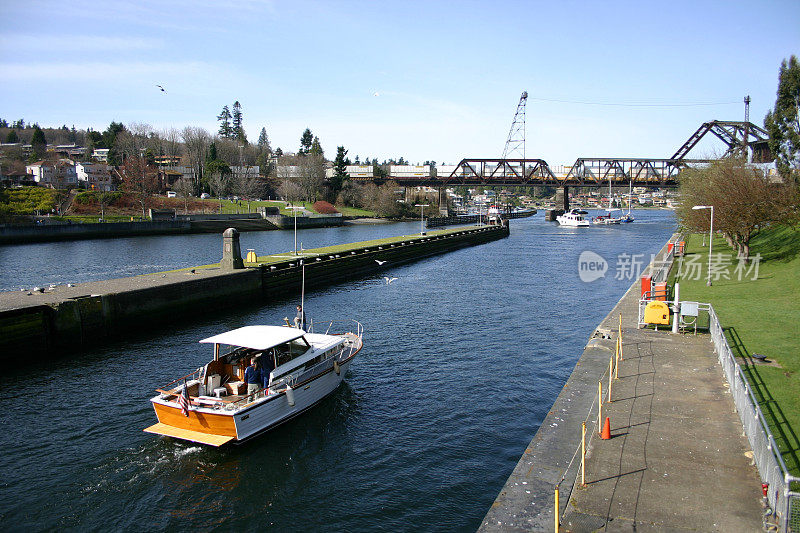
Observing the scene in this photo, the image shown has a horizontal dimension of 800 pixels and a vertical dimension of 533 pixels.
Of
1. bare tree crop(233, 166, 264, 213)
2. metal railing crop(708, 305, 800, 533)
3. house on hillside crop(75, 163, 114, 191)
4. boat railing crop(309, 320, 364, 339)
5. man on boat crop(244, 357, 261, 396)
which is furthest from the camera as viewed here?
bare tree crop(233, 166, 264, 213)

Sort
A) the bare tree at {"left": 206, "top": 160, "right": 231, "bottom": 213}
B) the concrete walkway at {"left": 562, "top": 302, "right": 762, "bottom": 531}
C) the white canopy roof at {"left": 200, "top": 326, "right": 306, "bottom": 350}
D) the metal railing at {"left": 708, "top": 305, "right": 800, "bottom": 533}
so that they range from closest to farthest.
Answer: the metal railing at {"left": 708, "top": 305, "right": 800, "bottom": 533}
the concrete walkway at {"left": 562, "top": 302, "right": 762, "bottom": 531}
the white canopy roof at {"left": 200, "top": 326, "right": 306, "bottom": 350}
the bare tree at {"left": 206, "top": 160, "right": 231, "bottom": 213}

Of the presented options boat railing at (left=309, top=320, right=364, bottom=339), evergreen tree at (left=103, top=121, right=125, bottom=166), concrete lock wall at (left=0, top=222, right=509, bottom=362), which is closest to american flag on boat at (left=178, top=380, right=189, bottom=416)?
concrete lock wall at (left=0, top=222, right=509, bottom=362)

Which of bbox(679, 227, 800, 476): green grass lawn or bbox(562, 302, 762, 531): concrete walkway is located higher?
bbox(679, 227, 800, 476): green grass lawn

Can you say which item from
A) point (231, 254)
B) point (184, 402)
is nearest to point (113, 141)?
point (231, 254)

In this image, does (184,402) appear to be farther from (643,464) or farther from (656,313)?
(656,313)

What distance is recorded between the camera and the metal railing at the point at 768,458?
991 centimetres

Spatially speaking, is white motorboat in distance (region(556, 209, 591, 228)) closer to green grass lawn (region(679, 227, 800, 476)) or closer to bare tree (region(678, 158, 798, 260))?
green grass lawn (region(679, 227, 800, 476))

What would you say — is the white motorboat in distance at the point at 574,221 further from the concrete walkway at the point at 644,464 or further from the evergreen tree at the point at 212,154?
the concrete walkway at the point at 644,464

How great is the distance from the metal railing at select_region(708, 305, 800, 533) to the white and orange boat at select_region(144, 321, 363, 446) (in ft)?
46.6

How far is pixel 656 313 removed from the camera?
26484 mm

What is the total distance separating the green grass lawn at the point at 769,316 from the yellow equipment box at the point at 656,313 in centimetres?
266

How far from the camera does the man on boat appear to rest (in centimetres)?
1897

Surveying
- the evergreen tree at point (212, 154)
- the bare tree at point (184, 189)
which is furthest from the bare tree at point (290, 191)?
the bare tree at point (184, 189)

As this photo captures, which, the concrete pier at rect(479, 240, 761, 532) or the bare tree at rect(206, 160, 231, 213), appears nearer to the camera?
the concrete pier at rect(479, 240, 761, 532)
